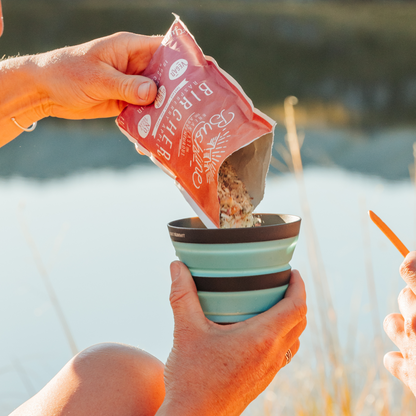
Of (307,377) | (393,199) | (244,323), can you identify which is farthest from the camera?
(393,199)

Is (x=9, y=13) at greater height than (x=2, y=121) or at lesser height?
greater

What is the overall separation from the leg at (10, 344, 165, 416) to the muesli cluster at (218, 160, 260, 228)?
0.30 metres

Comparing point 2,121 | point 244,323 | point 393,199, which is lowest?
point 393,199

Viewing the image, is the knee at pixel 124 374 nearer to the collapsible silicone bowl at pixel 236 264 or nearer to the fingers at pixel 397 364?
the collapsible silicone bowl at pixel 236 264

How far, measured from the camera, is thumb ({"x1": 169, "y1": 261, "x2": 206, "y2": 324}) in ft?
2.02

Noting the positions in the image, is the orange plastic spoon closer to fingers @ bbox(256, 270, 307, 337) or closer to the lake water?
fingers @ bbox(256, 270, 307, 337)

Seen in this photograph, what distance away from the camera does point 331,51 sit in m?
2.74

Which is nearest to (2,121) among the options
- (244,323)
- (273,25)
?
(244,323)

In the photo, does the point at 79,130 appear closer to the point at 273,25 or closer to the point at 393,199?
the point at 273,25

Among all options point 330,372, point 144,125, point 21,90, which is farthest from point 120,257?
point 144,125

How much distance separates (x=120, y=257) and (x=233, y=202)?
1457 millimetres

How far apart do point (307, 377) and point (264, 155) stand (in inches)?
38.9

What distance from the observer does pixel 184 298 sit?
0.62 m

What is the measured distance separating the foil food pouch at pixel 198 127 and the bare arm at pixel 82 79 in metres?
0.04
